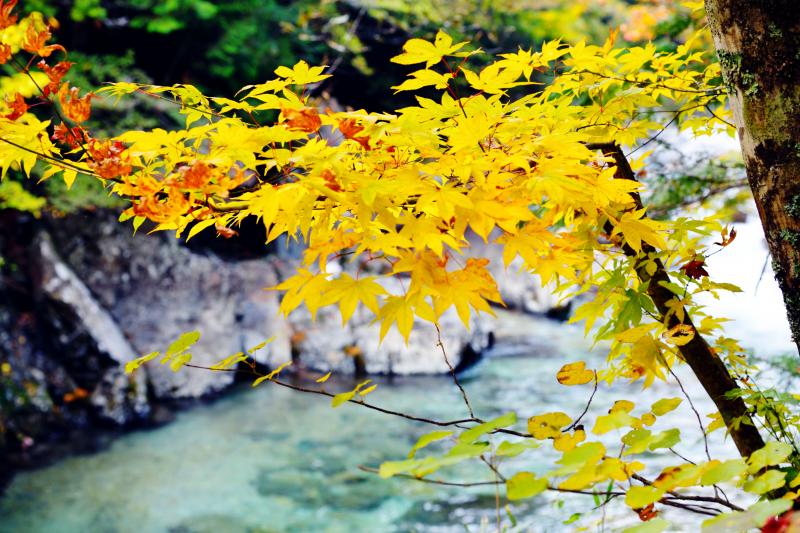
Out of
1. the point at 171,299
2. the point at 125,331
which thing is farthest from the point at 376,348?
the point at 125,331

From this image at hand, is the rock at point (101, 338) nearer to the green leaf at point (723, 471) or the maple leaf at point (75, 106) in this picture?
the maple leaf at point (75, 106)

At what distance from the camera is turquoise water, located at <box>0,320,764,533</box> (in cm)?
426

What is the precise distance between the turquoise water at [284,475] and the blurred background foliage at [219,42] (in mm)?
2625

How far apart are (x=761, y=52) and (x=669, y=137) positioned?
330 inches

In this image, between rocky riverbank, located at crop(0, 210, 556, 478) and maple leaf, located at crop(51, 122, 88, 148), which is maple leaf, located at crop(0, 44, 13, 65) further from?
rocky riverbank, located at crop(0, 210, 556, 478)

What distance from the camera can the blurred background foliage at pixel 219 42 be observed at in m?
6.75

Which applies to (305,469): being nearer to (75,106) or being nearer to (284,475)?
(284,475)

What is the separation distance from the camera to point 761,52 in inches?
44.4

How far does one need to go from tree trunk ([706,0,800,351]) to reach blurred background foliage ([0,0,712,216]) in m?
5.15

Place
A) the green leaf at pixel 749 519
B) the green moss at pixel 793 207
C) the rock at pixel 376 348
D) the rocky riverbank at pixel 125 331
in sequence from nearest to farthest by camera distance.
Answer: the green leaf at pixel 749 519 → the green moss at pixel 793 207 → the rocky riverbank at pixel 125 331 → the rock at pixel 376 348

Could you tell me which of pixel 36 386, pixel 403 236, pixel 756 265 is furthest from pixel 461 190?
pixel 756 265

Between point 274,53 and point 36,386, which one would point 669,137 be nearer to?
point 274,53

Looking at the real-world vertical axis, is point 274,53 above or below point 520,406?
above

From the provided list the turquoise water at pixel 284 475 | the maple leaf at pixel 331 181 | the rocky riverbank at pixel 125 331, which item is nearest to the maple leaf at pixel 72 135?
Answer: the maple leaf at pixel 331 181
